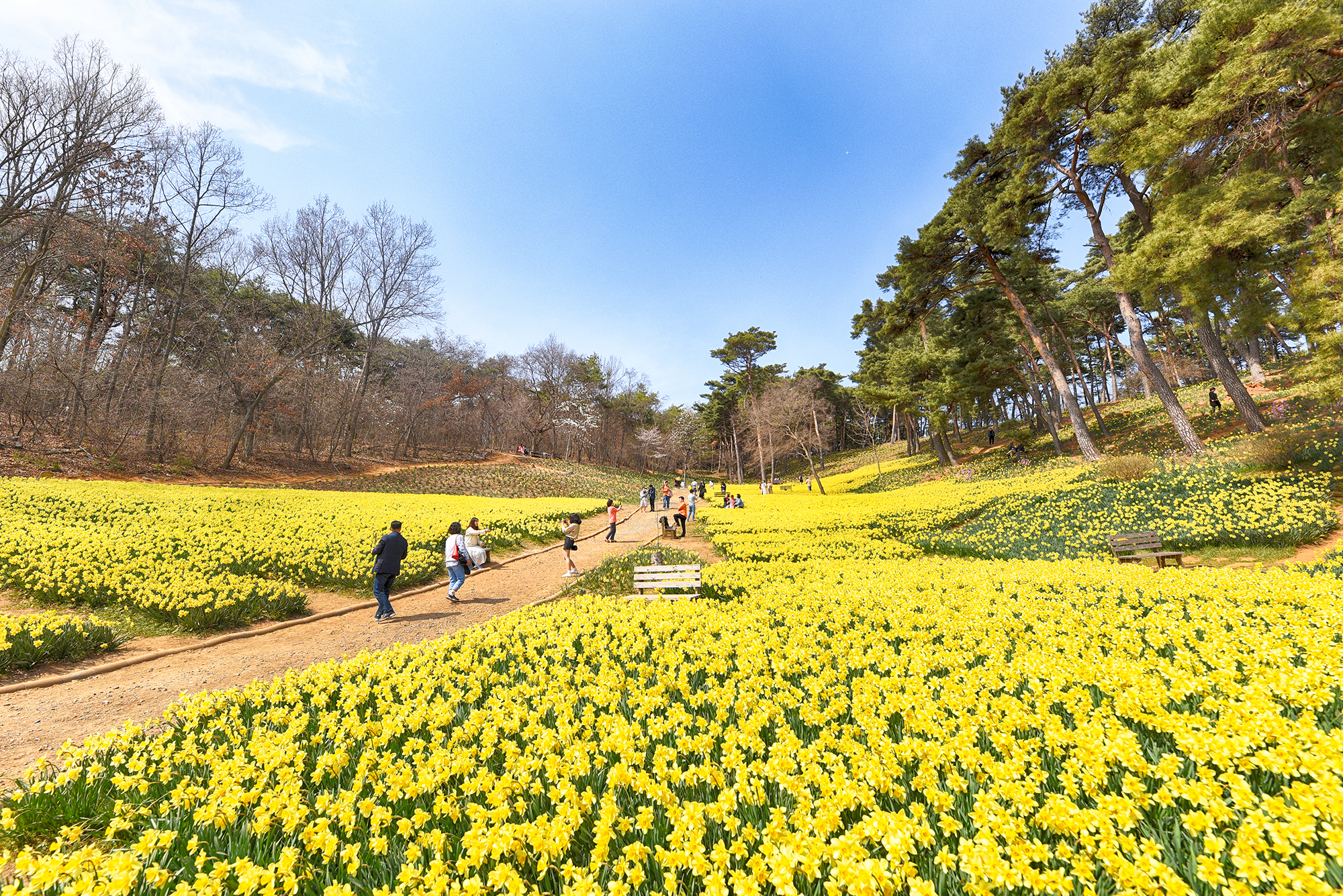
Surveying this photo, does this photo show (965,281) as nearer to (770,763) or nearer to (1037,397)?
(1037,397)

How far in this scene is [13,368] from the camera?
19.5 m

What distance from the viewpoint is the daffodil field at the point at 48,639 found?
5656mm

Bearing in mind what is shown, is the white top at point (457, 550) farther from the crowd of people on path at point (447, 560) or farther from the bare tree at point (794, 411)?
the bare tree at point (794, 411)

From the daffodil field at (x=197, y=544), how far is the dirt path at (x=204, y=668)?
82 cm

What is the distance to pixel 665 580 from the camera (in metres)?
9.12

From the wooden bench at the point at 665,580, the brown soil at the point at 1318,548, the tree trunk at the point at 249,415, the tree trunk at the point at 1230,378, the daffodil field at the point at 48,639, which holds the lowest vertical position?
the brown soil at the point at 1318,548

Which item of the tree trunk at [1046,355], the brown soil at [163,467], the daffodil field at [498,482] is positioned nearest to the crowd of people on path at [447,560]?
the daffodil field at [498,482]

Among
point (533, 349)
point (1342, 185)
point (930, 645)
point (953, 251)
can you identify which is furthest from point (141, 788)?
point (533, 349)

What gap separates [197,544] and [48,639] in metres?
5.70

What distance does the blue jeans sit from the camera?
8883 millimetres

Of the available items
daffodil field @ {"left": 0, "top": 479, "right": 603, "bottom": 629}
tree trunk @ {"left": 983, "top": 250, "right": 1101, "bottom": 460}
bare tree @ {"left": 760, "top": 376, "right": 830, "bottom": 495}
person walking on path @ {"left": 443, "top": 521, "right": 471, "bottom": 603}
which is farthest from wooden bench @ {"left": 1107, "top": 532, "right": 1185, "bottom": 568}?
bare tree @ {"left": 760, "top": 376, "right": 830, "bottom": 495}

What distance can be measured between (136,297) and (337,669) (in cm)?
3439

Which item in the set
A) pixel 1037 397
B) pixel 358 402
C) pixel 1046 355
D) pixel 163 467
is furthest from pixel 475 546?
pixel 1037 397

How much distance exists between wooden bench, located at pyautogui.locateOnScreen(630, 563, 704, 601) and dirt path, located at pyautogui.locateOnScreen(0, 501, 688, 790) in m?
2.71
